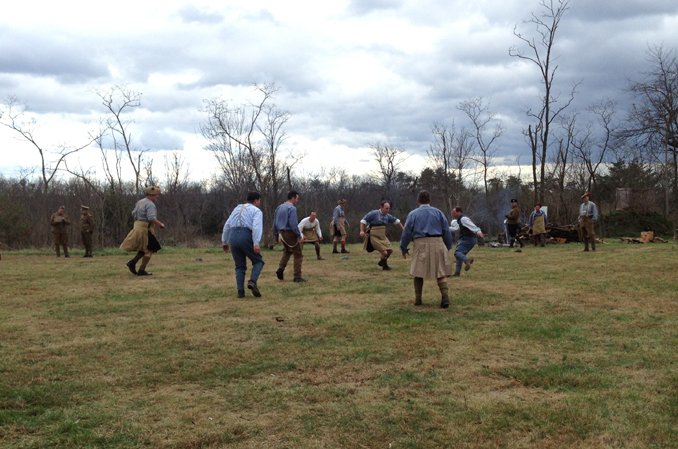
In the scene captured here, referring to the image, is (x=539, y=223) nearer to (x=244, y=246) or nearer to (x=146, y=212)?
(x=146, y=212)

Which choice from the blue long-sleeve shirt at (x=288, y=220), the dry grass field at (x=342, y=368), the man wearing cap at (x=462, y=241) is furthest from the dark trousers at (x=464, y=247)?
the blue long-sleeve shirt at (x=288, y=220)

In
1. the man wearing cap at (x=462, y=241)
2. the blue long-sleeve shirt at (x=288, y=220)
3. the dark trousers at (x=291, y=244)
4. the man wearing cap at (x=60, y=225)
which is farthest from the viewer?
the man wearing cap at (x=60, y=225)

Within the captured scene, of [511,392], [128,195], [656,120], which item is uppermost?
[656,120]

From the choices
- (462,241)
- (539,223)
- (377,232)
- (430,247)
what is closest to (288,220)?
(377,232)

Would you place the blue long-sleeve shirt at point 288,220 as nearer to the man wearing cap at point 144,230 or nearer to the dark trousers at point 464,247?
the man wearing cap at point 144,230

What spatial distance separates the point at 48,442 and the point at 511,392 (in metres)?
3.36

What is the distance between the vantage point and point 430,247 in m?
7.83

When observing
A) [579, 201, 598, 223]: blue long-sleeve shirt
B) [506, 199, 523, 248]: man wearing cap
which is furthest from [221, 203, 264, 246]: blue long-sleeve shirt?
[506, 199, 523, 248]: man wearing cap

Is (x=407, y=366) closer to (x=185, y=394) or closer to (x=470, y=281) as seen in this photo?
(x=185, y=394)

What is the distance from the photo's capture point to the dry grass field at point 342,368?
11.3ft

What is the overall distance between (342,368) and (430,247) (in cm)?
341

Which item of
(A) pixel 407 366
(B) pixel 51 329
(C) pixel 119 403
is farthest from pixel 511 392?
(B) pixel 51 329

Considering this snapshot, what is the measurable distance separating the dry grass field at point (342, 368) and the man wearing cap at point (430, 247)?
50 cm

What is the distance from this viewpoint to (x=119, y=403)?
398 centimetres
